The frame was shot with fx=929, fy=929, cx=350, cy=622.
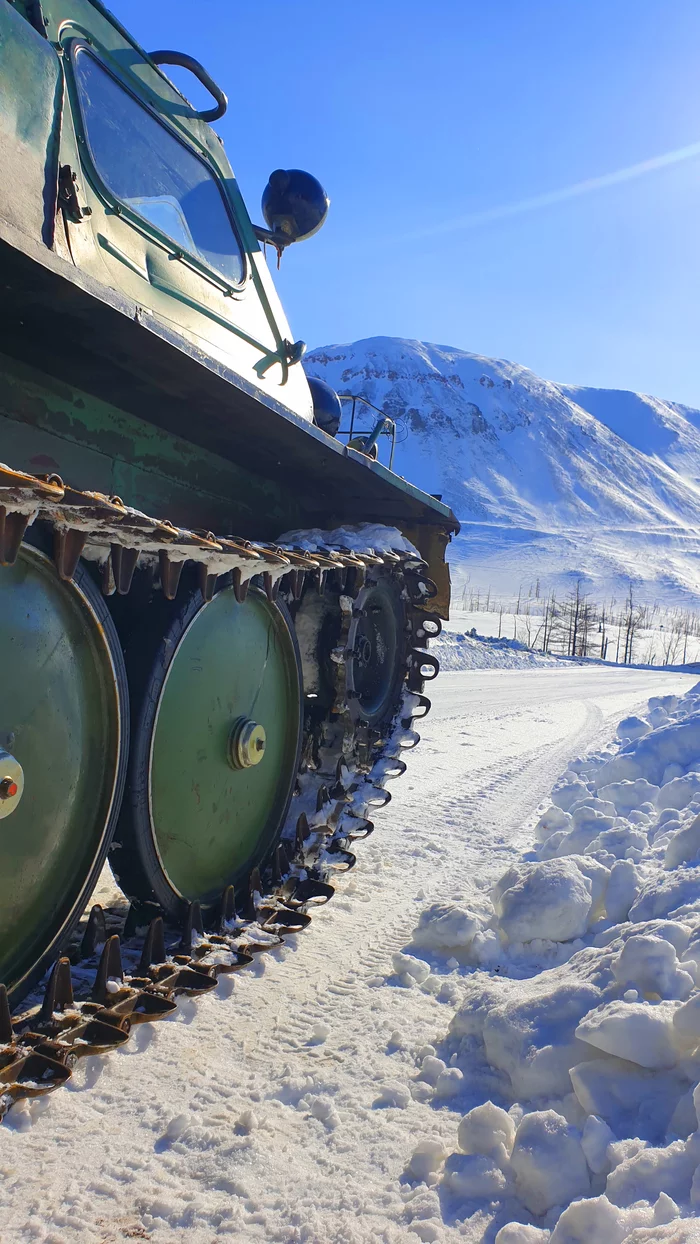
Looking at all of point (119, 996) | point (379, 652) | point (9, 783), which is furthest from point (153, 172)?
point (119, 996)

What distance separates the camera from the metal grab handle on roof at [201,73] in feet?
13.8

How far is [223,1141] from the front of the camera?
2.30m

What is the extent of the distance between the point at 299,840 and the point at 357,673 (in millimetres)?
1201

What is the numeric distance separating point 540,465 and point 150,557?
428ft

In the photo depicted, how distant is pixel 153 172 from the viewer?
3486 mm

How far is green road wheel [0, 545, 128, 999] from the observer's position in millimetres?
2412

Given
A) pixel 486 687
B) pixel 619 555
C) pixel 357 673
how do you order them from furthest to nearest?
pixel 619 555
pixel 486 687
pixel 357 673

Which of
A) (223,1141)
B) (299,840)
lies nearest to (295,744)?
(299,840)

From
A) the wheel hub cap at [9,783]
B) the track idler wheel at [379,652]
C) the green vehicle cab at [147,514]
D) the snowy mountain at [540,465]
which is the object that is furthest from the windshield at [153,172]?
the snowy mountain at [540,465]

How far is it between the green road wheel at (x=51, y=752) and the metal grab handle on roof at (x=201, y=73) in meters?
2.73

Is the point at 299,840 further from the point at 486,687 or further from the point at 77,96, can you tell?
the point at 486,687

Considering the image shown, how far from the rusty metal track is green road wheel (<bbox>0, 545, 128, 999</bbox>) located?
0.12 meters

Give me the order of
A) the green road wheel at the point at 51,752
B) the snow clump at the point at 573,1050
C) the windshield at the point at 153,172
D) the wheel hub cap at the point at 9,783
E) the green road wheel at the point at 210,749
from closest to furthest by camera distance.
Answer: the snow clump at the point at 573,1050 → the wheel hub cap at the point at 9,783 → the green road wheel at the point at 51,752 → the green road wheel at the point at 210,749 → the windshield at the point at 153,172

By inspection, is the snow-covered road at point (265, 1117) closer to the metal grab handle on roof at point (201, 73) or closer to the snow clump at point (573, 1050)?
the snow clump at point (573, 1050)
